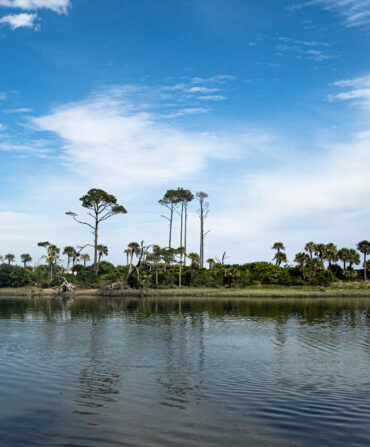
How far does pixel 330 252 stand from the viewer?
118 m

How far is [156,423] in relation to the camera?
36.4 feet

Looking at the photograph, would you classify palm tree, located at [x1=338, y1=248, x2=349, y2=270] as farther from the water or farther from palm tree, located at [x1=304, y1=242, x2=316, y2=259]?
the water

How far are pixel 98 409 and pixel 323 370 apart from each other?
10291 millimetres

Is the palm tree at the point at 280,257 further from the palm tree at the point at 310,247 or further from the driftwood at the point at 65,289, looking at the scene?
the driftwood at the point at 65,289

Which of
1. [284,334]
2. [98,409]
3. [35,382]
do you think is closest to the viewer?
[98,409]

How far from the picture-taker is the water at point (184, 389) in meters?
10.3

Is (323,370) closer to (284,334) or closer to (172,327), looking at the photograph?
(284,334)

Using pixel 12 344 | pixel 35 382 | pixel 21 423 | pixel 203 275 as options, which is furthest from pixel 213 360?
pixel 203 275

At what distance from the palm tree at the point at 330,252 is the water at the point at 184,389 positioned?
303 ft

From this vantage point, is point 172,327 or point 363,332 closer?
point 363,332

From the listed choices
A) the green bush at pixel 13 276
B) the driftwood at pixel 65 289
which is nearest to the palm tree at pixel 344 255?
the driftwood at pixel 65 289

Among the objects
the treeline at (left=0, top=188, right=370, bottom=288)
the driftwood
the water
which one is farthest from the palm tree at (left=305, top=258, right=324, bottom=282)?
the water

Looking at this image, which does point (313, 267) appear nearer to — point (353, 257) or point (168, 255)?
point (353, 257)

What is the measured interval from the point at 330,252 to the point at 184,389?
112 meters
